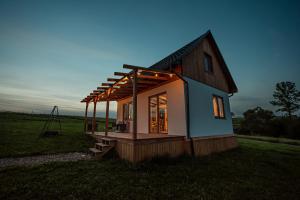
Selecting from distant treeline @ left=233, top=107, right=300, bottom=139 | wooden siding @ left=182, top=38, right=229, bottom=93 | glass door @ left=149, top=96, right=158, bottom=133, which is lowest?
distant treeline @ left=233, top=107, right=300, bottom=139

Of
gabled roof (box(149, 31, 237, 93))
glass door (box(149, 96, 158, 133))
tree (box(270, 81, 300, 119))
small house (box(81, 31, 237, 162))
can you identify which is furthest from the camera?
tree (box(270, 81, 300, 119))

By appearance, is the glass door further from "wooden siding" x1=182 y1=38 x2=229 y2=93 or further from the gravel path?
the gravel path

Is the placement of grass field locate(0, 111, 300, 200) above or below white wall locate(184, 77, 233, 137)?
below

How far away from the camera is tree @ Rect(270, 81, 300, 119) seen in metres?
29.7

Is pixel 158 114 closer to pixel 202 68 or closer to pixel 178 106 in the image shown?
pixel 178 106

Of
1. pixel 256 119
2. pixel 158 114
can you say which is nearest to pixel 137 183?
pixel 158 114

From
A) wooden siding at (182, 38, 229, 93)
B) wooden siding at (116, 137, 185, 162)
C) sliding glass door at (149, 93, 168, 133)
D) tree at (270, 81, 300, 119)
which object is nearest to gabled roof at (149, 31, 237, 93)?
wooden siding at (182, 38, 229, 93)

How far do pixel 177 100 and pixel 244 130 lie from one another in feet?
113

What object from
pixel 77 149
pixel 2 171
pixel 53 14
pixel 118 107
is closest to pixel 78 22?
pixel 53 14

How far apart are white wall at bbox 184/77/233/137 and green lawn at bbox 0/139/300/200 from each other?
239 cm

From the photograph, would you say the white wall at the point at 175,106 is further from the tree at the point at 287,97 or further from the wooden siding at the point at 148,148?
the tree at the point at 287,97

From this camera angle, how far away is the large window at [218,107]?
819cm

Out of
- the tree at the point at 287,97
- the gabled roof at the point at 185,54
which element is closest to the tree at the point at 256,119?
the tree at the point at 287,97

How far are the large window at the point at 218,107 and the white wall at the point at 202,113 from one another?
28 centimetres
